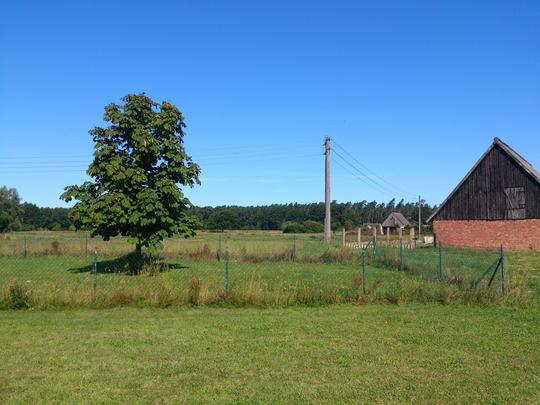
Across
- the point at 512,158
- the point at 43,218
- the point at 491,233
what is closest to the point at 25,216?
the point at 43,218

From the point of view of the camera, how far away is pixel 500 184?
116 ft

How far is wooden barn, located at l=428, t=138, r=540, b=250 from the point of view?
34031mm

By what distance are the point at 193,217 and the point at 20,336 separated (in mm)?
13150

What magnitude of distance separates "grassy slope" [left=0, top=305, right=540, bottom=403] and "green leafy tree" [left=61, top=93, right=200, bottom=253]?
28.8 ft

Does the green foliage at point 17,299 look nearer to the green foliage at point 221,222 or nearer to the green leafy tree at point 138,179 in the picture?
the green leafy tree at point 138,179

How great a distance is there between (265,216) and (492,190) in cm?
10601

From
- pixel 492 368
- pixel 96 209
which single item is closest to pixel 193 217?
pixel 96 209

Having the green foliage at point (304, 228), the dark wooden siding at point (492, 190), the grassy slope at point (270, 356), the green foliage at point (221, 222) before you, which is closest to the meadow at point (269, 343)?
the grassy slope at point (270, 356)

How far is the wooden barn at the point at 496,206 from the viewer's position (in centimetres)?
3403

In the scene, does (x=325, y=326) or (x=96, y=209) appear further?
(x=96, y=209)

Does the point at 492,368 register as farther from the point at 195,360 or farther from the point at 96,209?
the point at 96,209

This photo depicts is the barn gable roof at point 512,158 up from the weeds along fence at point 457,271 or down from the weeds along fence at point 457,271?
up

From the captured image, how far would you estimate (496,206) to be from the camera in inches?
1399

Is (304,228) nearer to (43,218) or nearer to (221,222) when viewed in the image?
(221,222)
